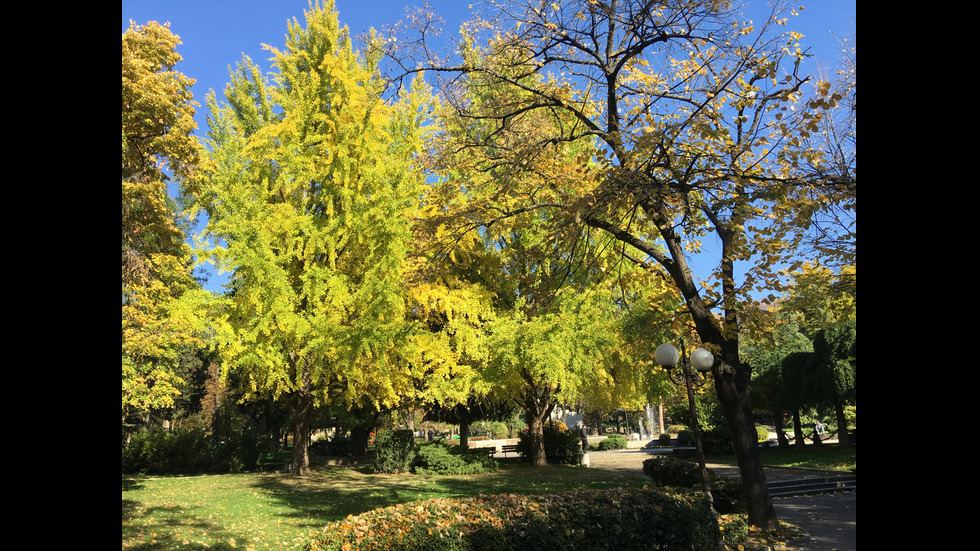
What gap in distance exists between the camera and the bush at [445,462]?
19.1 metres

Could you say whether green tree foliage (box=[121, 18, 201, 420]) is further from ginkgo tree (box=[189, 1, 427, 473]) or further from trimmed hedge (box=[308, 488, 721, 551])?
trimmed hedge (box=[308, 488, 721, 551])

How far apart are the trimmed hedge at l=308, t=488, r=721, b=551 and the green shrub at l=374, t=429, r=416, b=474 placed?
12814 mm

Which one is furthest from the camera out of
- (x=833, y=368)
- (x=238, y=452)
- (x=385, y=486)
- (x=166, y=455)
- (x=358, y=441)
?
(x=358, y=441)

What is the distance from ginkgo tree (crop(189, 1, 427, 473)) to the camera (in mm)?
12430

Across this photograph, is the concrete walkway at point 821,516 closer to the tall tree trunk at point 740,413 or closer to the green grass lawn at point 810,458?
the tall tree trunk at point 740,413

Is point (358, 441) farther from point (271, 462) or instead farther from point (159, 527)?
point (159, 527)

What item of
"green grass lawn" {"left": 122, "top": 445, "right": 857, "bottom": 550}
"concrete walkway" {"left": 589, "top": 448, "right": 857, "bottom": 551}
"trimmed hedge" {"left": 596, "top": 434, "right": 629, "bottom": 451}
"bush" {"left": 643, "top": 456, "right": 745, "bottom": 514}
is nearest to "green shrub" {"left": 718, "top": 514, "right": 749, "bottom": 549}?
"concrete walkway" {"left": 589, "top": 448, "right": 857, "bottom": 551}

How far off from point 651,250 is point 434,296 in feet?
24.8

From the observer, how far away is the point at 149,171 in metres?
11.6

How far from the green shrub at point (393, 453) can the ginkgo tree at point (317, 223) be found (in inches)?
163

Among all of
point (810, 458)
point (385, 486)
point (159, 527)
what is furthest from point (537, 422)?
point (159, 527)

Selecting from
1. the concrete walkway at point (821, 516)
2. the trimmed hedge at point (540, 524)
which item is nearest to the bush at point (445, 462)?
the concrete walkway at point (821, 516)

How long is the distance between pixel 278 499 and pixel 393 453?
292 inches
